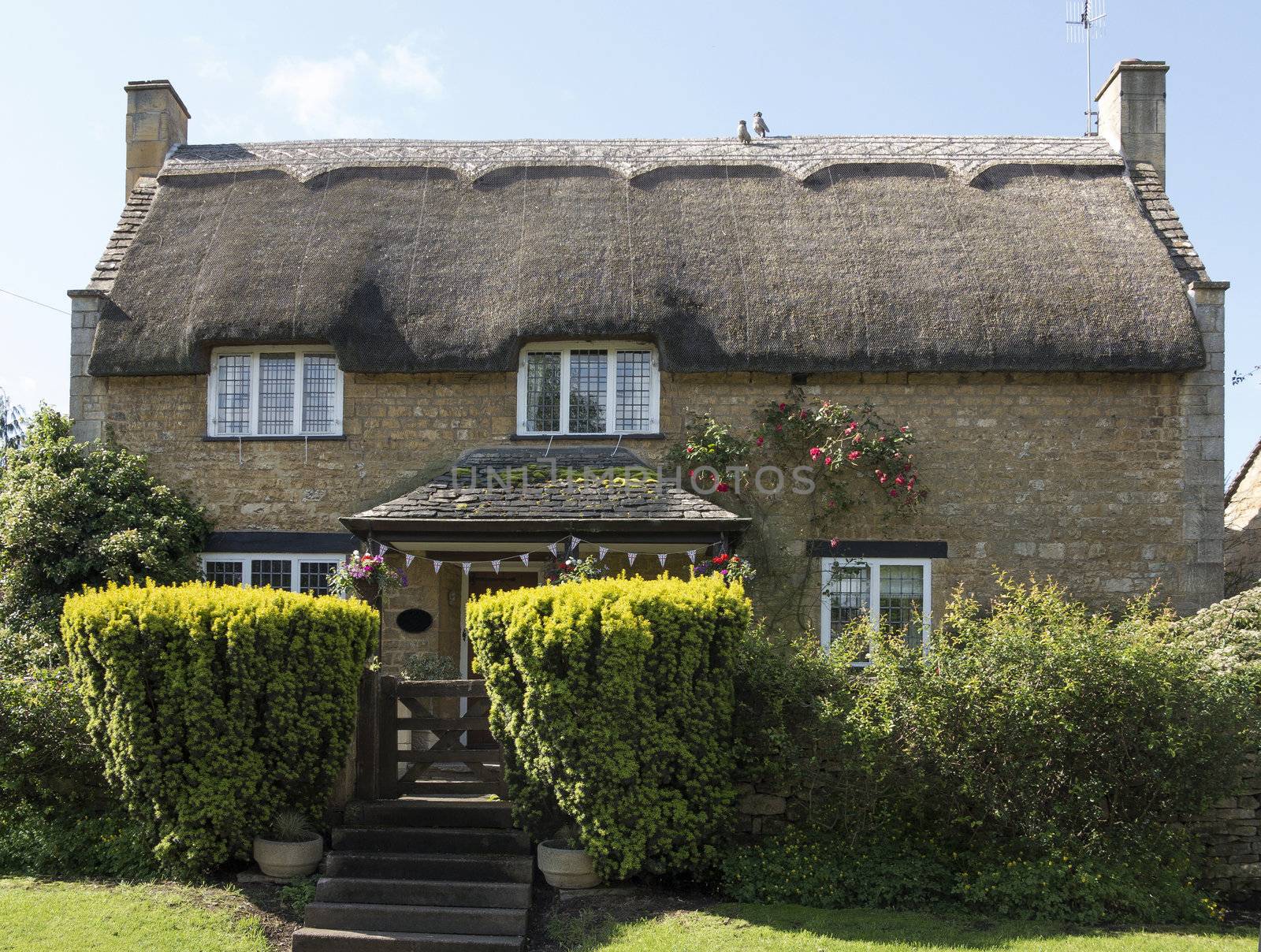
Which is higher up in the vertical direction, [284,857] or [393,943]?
[284,857]

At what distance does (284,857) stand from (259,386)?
6887 millimetres

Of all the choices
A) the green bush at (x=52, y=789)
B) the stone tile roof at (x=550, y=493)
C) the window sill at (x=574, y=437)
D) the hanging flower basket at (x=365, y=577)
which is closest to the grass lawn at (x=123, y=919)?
the green bush at (x=52, y=789)

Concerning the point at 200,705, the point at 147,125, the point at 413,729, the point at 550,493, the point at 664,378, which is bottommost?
the point at 413,729

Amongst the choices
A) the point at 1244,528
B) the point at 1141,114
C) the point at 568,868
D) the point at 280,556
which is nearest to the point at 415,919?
the point at 568,868

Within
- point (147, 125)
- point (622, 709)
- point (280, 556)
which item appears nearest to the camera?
point (622, 709)

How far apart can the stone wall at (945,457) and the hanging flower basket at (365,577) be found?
179 centimetres

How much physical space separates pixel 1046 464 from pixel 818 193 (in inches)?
184

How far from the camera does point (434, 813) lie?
908 centimetres

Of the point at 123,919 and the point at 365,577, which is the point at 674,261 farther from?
the point at 123,919

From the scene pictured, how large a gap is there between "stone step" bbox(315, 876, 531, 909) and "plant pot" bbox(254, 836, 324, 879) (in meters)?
0.38

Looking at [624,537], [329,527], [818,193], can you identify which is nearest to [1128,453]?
[818,193]

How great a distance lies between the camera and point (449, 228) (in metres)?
14.6

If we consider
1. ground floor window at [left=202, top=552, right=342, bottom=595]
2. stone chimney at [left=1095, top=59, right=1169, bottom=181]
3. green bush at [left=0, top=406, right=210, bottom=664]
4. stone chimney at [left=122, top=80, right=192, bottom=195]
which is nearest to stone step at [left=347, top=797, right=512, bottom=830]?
ground floor window at [left=202, top=552, right=342, bottom=595]

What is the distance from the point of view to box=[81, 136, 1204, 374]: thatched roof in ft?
43.4
